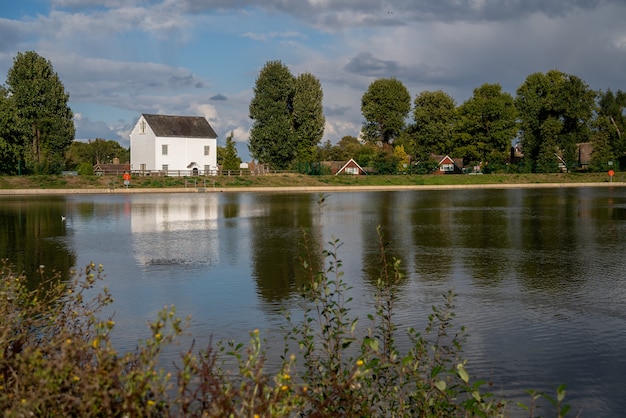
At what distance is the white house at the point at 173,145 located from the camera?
3497 inches

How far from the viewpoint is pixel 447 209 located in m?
43.5

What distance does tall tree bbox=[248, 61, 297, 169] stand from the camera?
9662cm

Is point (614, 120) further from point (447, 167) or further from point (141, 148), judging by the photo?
point (141, 148)

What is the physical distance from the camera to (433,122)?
116m

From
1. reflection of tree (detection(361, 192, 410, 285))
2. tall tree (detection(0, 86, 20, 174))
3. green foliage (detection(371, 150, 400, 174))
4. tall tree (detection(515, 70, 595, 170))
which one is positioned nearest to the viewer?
reflection of tree (detection(361, 192, 410, 285))

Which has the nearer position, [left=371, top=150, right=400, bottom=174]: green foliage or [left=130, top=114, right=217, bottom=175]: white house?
[left=130, top=114, right=217, bottom=175]: white house

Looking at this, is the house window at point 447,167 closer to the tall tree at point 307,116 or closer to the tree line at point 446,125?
the tree line at point 446,125

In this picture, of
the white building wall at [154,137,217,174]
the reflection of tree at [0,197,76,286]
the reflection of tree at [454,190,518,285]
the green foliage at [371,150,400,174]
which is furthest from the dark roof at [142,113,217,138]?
the reflection of tree at [454,190,518,285]

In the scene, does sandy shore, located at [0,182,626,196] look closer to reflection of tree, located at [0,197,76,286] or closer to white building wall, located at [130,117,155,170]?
white building wall, located at [130,117,155,170]

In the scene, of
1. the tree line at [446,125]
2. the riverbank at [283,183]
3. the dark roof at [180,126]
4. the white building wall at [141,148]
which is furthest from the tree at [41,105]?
the riverbank at [283,183]

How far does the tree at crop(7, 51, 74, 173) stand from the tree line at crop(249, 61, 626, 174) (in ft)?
83.2

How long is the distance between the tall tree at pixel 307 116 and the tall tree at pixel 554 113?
103ft

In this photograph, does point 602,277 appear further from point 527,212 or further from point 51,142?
point 51,142

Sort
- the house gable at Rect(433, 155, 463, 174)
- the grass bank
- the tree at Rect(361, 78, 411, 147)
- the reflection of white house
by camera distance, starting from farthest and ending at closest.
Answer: the tree at Rect(361, 78, 411, 147) < the house gable at Rect(433, 155, 463, 174) < the grass bank < the reflection of white house
